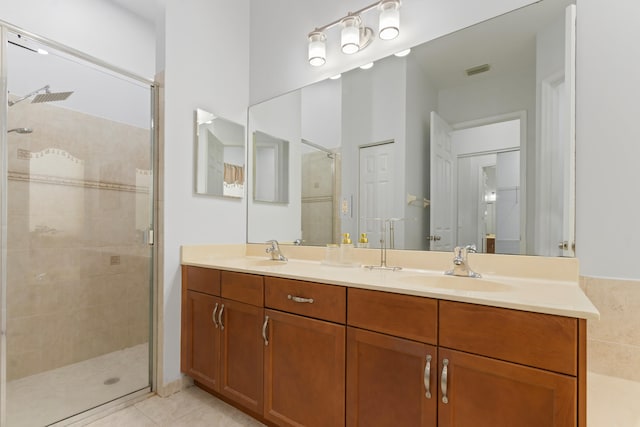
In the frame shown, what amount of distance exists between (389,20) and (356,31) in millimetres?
232

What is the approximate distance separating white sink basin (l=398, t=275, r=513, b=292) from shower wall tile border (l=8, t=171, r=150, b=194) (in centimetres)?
171

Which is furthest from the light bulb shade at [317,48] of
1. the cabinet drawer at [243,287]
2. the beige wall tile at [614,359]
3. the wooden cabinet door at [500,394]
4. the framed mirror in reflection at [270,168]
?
the beige wall tile at [614,359]

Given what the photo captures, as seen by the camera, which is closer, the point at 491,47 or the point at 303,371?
the point at 303,371

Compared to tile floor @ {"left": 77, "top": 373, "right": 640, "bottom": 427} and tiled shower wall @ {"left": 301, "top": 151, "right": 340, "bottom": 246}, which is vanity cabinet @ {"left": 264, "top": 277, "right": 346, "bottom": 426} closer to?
tile floor @ {"left": 77, "top": 373, "right": 640, "bottom": 427}

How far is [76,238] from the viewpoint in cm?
192

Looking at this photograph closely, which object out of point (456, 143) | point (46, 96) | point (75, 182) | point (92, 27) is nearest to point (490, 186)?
point (456, 143)

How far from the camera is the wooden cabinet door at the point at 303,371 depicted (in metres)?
1.29

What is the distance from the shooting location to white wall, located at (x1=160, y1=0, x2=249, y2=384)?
200 centimetres

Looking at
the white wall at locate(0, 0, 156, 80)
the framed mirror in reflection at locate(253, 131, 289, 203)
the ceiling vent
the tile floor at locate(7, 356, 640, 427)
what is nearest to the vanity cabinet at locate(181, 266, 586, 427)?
the tile floor at locate(7, 356, 640, 427)

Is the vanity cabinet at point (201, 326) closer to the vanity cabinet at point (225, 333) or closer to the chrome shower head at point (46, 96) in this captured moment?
the vanity cabinet at point (225, 333)

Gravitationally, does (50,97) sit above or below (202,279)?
above

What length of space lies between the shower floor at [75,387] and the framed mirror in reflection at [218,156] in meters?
1.14

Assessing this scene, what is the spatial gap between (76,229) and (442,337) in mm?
2111

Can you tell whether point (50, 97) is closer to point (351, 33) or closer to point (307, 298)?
point (351, 33)
